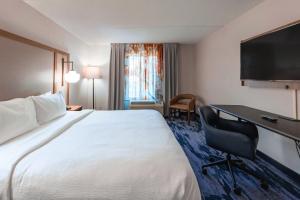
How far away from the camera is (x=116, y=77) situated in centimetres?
530

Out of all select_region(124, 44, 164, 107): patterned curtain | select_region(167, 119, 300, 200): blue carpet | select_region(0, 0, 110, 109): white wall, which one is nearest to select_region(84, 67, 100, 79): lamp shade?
select_region(0, 0, 110, 109): white wall

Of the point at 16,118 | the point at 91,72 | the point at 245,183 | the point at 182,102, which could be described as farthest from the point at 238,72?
the point at 91,72

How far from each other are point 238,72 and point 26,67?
11.1ft

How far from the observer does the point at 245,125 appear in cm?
227

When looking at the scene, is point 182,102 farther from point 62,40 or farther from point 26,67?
point 26,67

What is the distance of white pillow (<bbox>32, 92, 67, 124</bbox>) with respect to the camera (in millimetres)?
2146

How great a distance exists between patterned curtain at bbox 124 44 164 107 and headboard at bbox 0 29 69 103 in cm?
226

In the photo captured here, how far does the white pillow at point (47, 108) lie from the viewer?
215 centimetres

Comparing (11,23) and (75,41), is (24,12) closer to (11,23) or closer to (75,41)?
(11,23)

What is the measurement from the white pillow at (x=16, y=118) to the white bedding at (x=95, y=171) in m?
0.17

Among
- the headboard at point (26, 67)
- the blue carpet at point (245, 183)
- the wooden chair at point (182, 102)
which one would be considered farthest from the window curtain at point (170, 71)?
the headboard at point (26, 67)

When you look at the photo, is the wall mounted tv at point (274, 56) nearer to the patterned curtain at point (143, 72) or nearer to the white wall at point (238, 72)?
the white wall at point (238, 72)

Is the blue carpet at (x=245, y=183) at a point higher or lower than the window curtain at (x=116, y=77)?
lower

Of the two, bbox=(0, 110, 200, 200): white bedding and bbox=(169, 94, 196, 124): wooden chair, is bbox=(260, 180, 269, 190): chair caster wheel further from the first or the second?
bbox=(169, 94, 196, 124): wooden chair
